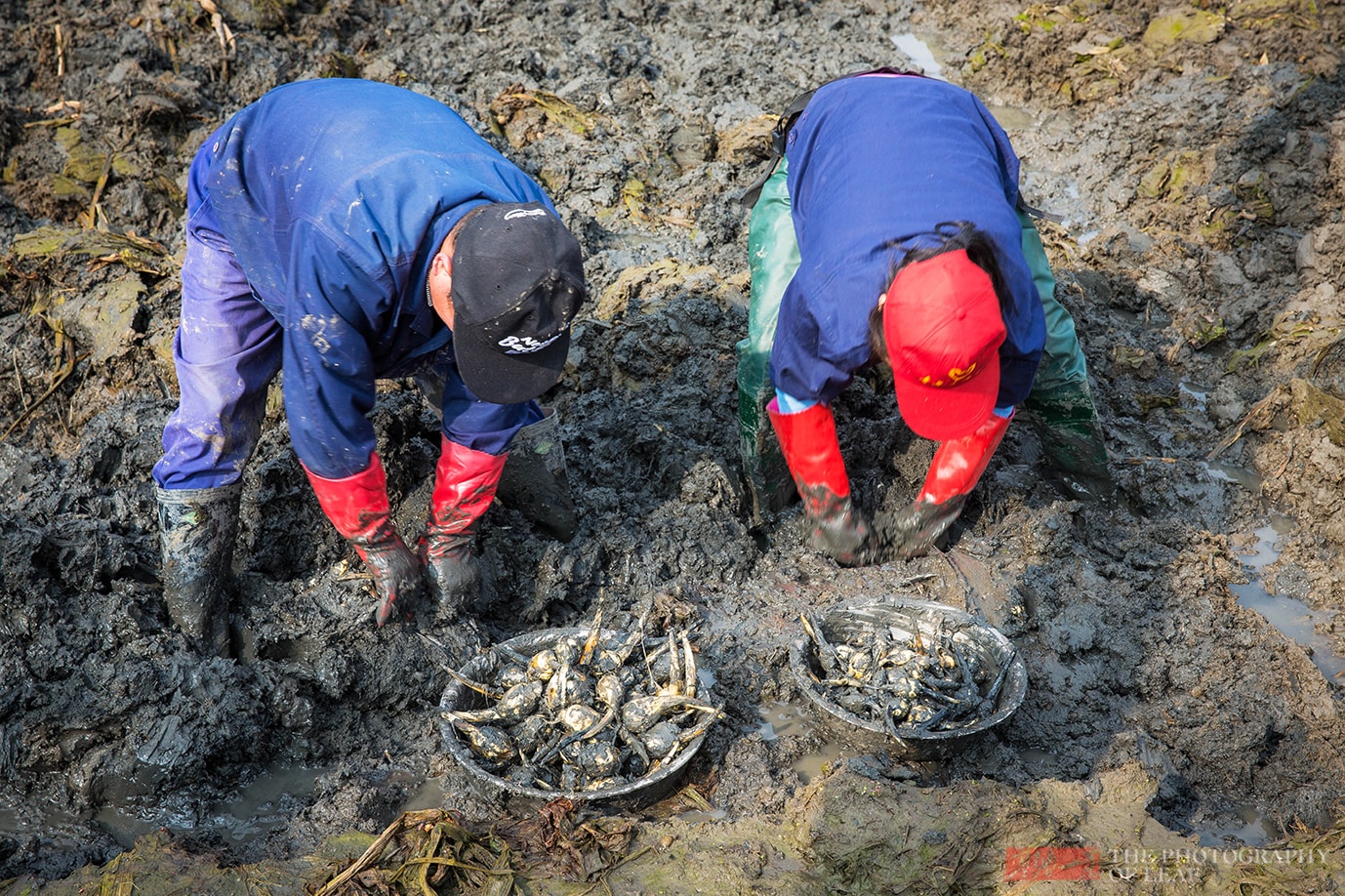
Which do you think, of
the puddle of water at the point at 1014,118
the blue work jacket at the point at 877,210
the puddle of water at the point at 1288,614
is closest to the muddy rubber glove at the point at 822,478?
the blue work jacket at the point at 877,210

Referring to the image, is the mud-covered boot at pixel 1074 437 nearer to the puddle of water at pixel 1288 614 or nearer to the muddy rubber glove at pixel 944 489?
the muddy rubber glove at pixel 944 489

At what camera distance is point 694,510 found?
3.72 metres

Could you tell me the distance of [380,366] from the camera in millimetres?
2918

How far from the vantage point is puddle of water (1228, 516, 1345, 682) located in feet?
11.1

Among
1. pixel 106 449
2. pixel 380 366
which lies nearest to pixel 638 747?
pixel 380 366

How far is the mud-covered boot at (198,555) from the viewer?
3.00 m

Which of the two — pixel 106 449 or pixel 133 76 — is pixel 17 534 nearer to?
pixel 106 449

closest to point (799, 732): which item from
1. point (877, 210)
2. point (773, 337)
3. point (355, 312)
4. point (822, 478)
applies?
point (822, 478)

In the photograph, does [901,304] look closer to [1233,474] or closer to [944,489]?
[944,489]

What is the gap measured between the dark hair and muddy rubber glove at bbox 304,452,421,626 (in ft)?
5.00

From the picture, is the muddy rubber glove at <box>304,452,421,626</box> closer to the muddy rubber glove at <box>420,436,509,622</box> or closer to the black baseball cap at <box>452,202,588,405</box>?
the muddy rubber glove at <box>420,436,509,622</box>

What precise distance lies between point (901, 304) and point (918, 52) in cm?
531

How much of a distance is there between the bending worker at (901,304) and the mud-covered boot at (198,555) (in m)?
1.81

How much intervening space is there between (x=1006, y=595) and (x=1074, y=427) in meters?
0.77
